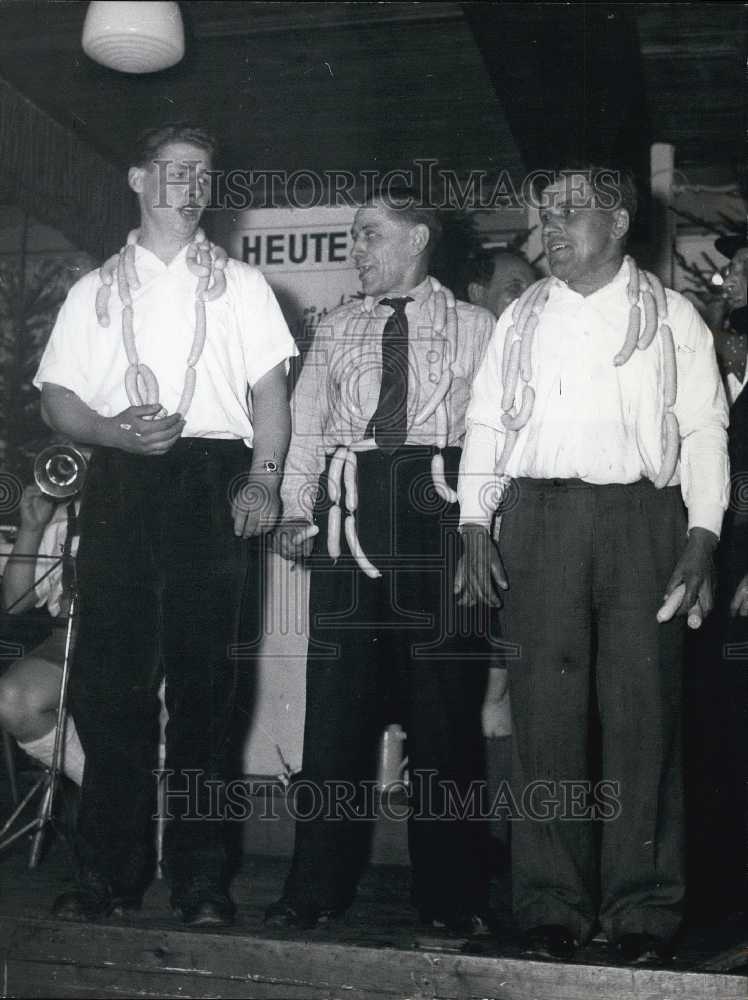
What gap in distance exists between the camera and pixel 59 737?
3.53m

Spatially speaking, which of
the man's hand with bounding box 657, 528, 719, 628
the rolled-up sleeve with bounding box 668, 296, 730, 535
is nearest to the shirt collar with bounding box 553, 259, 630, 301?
the rolled-up sleeve with bounding box 668, 296, 730, 535

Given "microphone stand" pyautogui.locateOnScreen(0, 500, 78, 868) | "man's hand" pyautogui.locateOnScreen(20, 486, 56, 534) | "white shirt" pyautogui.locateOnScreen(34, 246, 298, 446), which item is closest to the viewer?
"white shirt" pyautogui.locateOnScreen(34, 246, 298, 446)

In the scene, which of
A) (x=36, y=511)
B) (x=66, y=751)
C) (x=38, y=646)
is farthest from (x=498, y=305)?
(x=66, y=751)

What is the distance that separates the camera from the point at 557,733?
290cm

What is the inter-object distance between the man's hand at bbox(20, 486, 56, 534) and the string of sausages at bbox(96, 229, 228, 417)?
2.55ft

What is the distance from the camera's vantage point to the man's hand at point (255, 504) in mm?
3156

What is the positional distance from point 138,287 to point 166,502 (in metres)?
0.70

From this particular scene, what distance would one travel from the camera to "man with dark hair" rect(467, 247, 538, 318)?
4.01 meters

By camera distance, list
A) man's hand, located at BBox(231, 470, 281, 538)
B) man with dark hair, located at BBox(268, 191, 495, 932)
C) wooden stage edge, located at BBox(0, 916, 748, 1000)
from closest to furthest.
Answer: wooden stage edge, located at BBox(0, 916, 748, 1000) → man with dark hair, located at BBox(268, 191, 495, 932) → man's hand, located at BBox(231, 470, 281, 538)

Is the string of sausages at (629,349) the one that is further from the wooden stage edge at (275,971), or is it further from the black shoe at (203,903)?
the black shoe at (203,903)

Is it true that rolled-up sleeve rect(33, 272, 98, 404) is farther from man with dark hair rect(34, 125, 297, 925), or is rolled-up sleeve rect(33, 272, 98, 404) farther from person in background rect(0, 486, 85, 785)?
person in background rect(0, 486, 85, 785)

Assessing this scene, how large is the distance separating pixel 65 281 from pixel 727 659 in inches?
107

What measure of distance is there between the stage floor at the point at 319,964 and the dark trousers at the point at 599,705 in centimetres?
14

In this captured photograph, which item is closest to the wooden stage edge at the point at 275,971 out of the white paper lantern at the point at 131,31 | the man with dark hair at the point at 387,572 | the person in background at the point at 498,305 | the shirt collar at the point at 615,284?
the man with dark hair at the point at 387,572
